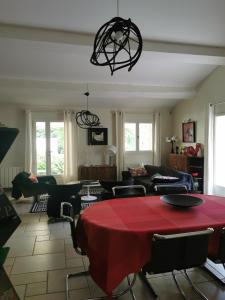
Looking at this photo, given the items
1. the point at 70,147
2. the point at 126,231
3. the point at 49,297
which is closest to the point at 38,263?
the point at 49,297

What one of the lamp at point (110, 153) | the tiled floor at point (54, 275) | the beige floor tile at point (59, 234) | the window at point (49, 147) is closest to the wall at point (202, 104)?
the lamp at point (110, 153)

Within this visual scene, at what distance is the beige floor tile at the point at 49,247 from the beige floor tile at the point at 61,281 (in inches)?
20.0

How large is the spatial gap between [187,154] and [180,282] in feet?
14.3

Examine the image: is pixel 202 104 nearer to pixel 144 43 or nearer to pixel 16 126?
pixel 144 43

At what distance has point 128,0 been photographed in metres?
2.92

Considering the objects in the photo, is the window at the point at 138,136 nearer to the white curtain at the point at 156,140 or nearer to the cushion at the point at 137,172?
the white curtain at the point at 156,140

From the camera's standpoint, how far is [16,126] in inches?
274

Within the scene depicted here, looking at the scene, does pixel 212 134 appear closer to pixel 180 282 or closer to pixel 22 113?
pixel 180 282

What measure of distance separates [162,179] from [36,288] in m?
3.70

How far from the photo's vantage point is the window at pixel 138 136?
25.2 ft

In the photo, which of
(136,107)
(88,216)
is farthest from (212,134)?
(88,216)

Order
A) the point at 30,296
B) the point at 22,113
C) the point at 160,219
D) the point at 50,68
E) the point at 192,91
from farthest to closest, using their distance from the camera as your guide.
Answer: the point at 22,113
the point at 192,91
the point at 50,68
the point at 30,296
the point at 160,219

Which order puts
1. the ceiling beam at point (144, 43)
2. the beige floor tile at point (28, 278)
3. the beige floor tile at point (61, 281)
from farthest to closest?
the ceiling beam at point (144, 43) < the beige floor tile at point (28, 278) < the beige floor tile at point (61, 281)

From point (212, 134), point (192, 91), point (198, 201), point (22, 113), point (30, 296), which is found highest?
point (192, 91)
